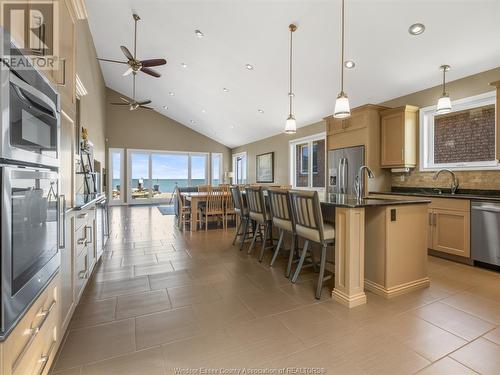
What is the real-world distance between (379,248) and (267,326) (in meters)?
1.23

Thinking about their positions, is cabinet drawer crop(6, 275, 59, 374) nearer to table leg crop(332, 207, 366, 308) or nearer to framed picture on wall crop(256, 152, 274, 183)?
table leg crop(332, 207, 366, 308)

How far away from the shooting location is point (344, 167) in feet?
15.6

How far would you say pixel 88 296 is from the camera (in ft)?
7.53

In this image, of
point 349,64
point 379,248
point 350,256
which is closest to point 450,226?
point 379,248

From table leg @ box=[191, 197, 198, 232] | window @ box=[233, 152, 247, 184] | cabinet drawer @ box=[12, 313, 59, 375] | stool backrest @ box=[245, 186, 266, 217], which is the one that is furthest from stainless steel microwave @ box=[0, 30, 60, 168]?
window @ box=[233, 152, 247, 184]

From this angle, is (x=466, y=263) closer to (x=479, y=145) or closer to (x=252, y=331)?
(x=479, y=145)

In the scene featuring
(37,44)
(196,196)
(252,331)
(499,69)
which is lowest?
(252,331)

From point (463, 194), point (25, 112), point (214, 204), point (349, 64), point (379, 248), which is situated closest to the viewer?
point (25, 112)

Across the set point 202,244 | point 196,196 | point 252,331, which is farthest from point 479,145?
point 196,196

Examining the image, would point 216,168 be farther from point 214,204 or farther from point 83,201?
point 83,201

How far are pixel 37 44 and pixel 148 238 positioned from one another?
370 cm

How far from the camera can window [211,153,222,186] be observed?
11469mm

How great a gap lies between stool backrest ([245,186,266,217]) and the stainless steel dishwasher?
2538 mm

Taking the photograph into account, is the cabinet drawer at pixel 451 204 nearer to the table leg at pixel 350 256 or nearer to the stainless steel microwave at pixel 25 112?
the table leg at pixel 350 256
